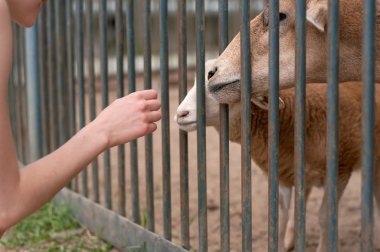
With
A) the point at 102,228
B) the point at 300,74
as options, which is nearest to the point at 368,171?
the point at 300,74

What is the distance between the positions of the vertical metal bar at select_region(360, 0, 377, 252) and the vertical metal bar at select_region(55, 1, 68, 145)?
2.75 meters

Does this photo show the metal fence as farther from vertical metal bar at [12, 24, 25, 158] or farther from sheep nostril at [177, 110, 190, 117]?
sheep nostril at [177, 110, 190, 117]

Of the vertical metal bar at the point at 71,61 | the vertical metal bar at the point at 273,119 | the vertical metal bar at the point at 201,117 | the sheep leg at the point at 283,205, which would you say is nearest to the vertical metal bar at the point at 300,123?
the vertical metal bar at the point at 273,119

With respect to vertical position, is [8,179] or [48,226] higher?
[8,179]

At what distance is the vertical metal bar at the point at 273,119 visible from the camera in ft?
9.13

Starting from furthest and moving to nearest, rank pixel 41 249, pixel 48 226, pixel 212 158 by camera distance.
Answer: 1. pixel 212 158
2. pixel 48 226
3. pixel 41 249

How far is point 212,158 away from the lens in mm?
6551

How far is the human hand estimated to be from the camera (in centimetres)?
247

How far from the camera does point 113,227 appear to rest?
4297mm

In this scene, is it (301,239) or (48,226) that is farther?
(48,226)

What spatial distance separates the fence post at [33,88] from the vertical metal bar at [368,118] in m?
3.15

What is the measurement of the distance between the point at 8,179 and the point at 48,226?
258 centimetres

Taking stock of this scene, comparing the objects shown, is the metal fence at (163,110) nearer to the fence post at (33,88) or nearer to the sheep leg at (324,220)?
the fence post at (33,88)

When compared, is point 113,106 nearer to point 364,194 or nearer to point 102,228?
point 364,194
